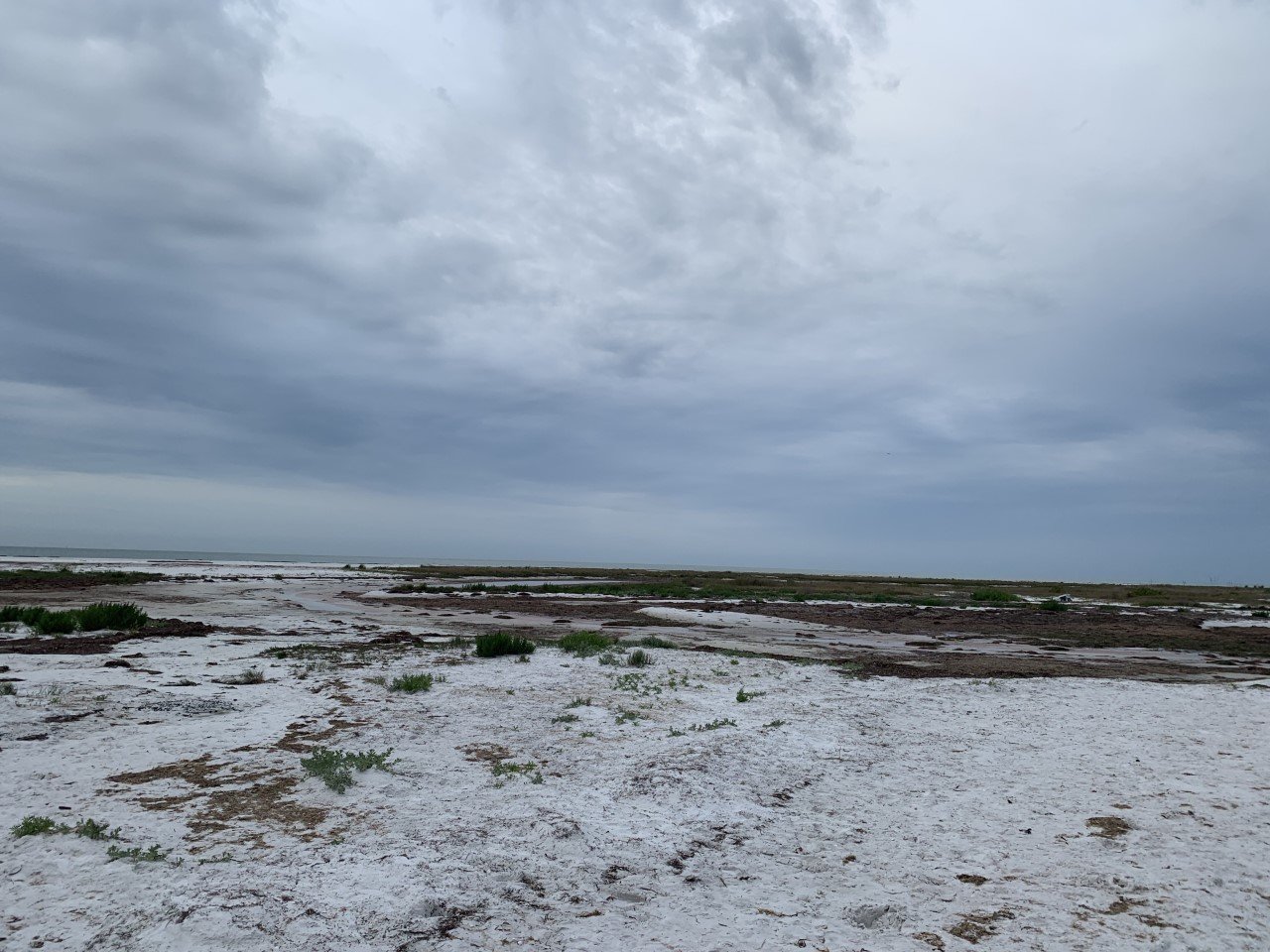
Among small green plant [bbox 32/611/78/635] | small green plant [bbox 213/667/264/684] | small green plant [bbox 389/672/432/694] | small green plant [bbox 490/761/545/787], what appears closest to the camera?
small green plant [bbox 490/761/545/787]

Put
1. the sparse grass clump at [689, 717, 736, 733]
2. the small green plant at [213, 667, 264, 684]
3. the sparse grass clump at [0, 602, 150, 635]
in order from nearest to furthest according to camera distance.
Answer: the sparse grass clump at [689, 717, 736, 733] < the small green plant at [213, 667, 264, 684] < the sparse grass clump at [0, 602, 150, 635]

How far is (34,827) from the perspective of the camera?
5801 millimetres

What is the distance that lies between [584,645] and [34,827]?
1294 centimetres

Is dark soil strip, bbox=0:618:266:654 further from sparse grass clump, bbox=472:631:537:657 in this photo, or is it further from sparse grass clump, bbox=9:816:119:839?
sparse grass clump, bbox=9:816:119:839

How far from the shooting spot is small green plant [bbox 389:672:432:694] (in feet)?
40.3

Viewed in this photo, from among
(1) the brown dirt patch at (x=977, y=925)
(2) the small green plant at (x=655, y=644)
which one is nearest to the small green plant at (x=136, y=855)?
(1) the brown dirt patch at (x=977, y=925)

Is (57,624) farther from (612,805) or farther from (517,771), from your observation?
(612,805)

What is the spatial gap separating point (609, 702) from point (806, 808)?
4.99 metres

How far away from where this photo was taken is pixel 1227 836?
6758 millimetres

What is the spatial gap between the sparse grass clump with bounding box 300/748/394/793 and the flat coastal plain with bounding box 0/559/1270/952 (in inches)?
1.6

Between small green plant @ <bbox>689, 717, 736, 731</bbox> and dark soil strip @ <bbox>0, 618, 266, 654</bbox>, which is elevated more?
small green plant @ <bbox>689, 717, 736, 731</bbox>

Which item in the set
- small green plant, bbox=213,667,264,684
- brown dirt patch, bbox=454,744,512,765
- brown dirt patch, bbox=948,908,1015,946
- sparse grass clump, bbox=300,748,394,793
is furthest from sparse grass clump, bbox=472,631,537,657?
brown dirt patch, bbox=948,908,1015,946

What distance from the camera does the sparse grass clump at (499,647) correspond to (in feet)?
54.3

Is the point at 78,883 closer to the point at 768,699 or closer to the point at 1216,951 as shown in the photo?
the point at 1216,951
